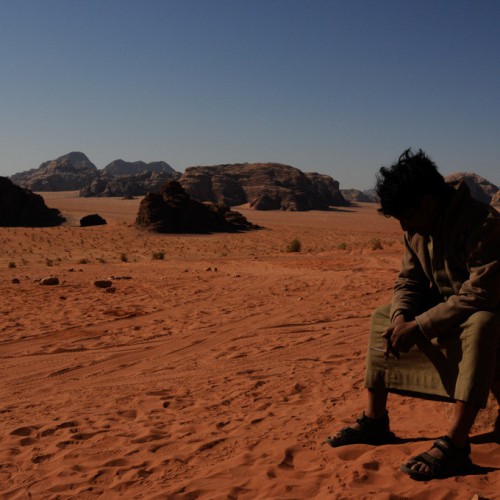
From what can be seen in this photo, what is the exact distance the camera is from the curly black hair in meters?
3.05

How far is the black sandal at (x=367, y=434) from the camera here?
133 inches

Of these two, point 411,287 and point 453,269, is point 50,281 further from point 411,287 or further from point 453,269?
point 453,269

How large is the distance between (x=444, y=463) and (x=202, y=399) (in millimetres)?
2358

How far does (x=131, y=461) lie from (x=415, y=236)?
2148 mm

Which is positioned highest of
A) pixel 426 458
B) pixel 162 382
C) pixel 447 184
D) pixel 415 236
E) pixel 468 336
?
pixel 447 184

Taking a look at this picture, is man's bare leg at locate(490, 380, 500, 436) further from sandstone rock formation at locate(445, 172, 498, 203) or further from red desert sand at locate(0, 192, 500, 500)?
sandstone rock formation at locate(445, 172, 498, 203)

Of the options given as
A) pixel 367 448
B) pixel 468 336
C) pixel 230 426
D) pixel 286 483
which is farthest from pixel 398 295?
pixel 230 426

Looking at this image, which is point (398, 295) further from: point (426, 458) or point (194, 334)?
point (194, 334)

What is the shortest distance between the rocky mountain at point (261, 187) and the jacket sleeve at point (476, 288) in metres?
65.5

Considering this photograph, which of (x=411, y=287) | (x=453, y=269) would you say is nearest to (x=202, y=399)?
(x=411, y=287)

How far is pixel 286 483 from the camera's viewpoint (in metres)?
2.97

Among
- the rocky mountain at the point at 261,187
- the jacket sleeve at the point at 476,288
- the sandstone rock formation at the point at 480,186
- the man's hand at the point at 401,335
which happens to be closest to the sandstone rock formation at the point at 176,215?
the man's hand at the point at 401,335

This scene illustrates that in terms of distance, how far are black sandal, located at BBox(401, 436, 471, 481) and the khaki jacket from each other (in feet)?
1.82

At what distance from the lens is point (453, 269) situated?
10.4 feet
